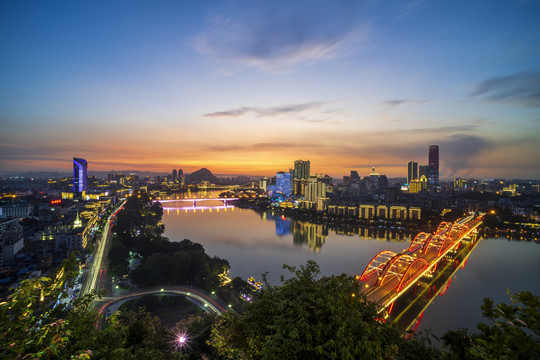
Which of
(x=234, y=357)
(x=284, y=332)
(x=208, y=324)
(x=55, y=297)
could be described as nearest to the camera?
(x=55, y=297)

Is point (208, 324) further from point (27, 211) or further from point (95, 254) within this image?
point (27, 211)

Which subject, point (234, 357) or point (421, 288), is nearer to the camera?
point (234, 357)

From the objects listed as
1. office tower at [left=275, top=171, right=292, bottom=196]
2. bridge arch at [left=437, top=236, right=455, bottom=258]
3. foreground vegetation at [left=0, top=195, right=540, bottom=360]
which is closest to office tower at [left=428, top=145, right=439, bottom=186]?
office tower at [left=275, top=171, right=292, bottom=196]

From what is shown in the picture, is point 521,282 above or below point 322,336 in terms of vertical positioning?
below

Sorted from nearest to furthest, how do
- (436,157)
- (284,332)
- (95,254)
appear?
1. (284,332)
2. (95,254)
3. (436,157)

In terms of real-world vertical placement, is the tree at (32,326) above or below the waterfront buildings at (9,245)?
above

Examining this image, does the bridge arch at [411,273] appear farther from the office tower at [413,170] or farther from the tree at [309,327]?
the office tower at [413,170]

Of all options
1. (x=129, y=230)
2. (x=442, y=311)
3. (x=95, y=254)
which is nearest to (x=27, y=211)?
(x=129, y=230)

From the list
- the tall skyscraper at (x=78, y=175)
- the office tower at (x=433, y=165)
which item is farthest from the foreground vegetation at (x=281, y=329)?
the office tower at (x=433, y=165)
